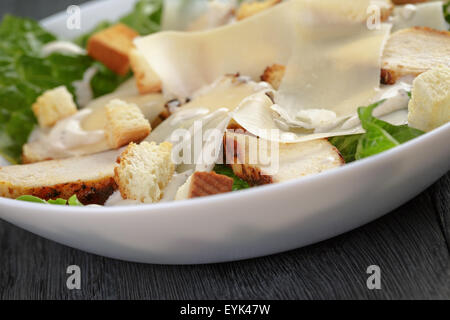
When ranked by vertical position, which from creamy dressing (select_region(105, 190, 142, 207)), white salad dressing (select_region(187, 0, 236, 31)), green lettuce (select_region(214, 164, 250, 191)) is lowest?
creamy dressing (select_region(105, 190, 142, 207))

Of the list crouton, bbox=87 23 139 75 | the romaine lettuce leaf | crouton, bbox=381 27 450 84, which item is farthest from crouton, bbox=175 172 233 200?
the romaine lettuce leaf

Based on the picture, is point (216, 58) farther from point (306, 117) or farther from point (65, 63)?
point (65, 63)

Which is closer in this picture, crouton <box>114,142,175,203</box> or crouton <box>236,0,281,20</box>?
crouton <box>114,142,175,203</box>

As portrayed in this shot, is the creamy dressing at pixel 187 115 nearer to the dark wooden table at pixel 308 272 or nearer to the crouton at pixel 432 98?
the dark wooden table at pixel 308 272

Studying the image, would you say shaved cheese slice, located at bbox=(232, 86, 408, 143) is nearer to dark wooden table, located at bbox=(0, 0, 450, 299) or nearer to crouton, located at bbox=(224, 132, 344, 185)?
crouton, located at bbox=(224, 132, 344, 185)

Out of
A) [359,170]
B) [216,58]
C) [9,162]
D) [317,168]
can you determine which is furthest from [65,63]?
[359,170]

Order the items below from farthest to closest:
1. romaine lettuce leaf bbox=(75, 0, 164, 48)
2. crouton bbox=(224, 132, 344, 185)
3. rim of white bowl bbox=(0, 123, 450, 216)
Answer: romaine lettuce leaf bbox=(75, 0, 164, 48)
crouton bbox=(224, 132, 344, 185)
rim of white bowl bbox=(0, 123, 450, 216)

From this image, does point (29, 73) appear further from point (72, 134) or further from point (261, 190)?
point (261, 190)
